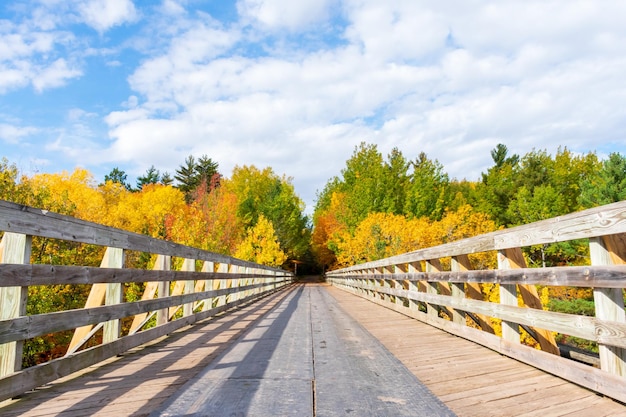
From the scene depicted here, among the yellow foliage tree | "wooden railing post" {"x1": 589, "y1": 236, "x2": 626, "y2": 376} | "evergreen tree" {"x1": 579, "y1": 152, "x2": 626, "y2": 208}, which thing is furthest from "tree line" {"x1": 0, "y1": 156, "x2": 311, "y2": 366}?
"evergreen tree" {"x1": 579, "y1": 152, "x2": 626, "y2": 208}

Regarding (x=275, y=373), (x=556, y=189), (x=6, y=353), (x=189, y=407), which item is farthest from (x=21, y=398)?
(x=556, y=189)

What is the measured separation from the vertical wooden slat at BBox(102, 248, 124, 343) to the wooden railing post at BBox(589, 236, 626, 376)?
3.77m

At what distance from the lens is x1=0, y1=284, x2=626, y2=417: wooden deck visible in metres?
2.20

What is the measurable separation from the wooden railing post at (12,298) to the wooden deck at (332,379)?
0.78 feet

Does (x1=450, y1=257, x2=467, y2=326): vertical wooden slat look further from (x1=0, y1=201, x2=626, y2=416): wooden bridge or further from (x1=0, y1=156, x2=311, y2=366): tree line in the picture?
(x1=0, y1=156, x2=311, y2=366): tree line

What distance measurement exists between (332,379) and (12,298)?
215cm

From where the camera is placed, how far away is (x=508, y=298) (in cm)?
345

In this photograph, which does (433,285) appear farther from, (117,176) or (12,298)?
(117,176)

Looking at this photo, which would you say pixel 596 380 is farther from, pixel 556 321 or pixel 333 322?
pixel 333 322

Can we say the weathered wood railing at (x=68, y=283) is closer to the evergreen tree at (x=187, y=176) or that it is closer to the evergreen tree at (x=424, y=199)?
the evergreen tree at (x=424, y=199)

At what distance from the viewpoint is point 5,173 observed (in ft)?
55.0

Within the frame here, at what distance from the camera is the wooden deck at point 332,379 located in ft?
7.23

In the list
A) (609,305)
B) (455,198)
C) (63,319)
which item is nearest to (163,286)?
(63,319)

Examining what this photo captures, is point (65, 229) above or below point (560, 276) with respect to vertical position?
above
